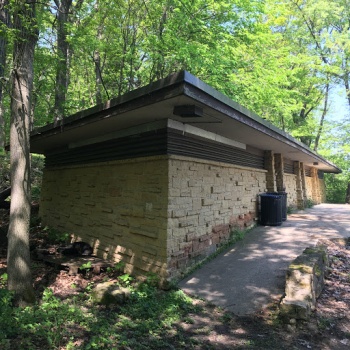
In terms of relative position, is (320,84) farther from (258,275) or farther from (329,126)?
(258,275)

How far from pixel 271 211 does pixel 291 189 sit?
440cm

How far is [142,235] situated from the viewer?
17.3 feet

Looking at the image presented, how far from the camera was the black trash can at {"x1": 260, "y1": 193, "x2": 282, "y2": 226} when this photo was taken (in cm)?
841

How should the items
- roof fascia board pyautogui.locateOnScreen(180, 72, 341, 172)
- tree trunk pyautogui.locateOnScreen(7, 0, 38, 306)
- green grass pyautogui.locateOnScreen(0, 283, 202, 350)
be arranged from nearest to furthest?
green grass pyautogui.locateOnScreen(0, 283, 202, 350)
roof fascia board pyautogui.locateOnScreen(180, 72, 341, 172)
tree trunk pyautogui.locateOnScreen(7, 0, 38, 306)

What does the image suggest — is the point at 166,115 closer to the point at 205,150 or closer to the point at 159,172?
the point at 159,172

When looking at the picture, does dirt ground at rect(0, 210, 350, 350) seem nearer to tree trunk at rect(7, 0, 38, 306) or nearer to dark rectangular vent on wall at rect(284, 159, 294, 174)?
tree trunk at rect(7, 0, 38, 306)

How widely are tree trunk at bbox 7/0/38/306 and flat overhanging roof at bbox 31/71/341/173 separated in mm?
1105

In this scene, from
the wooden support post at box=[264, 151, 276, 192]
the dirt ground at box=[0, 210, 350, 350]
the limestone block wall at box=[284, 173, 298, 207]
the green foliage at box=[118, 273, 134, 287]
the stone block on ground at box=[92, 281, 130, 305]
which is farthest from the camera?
the limestone block wall at box=[284, 173, 298, 207]

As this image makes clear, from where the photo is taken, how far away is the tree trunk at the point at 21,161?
394 centimetres

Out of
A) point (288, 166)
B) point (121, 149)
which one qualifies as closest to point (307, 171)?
point (288, 166)

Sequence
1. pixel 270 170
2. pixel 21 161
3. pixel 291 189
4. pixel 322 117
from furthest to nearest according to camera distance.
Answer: pixel 322 117 → pixel 291 189 → pixel 270 170 → pixel 21 161

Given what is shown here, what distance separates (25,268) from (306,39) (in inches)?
912

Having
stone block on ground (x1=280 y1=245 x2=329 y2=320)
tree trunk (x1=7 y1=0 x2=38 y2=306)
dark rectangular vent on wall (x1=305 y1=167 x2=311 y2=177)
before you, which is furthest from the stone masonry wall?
dark rectangular vent on wall (x1=305 y1=167 x2=311 y2=177)

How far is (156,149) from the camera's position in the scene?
513 cm
